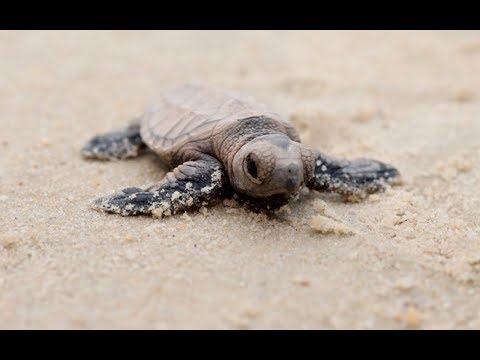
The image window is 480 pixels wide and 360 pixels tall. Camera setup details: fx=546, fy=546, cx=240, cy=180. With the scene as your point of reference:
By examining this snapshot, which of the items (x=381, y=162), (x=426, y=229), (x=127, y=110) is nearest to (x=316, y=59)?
(x=127, y=110)

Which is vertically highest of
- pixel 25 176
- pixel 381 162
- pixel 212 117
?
pixel 212 117

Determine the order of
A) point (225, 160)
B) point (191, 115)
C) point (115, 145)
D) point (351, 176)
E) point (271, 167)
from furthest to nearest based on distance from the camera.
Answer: point (115, 145), point (191, 115), point (351, 176), point (225, 160), point (271, 167)

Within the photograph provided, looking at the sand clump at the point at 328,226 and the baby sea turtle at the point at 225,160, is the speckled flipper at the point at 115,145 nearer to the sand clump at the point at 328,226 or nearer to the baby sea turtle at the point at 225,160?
the baby sea turtle at the point at 225,160

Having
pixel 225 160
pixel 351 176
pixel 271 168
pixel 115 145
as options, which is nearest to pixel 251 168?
pixel 271 168

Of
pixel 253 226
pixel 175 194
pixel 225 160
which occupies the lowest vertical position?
pixel 253 226

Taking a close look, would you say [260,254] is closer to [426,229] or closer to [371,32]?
[426,229]

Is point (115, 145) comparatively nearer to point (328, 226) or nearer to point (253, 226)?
point (253, 226)

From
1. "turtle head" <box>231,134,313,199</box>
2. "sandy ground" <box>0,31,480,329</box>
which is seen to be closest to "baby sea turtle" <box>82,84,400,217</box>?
"turtle head" <box>231,134,313,199</box>

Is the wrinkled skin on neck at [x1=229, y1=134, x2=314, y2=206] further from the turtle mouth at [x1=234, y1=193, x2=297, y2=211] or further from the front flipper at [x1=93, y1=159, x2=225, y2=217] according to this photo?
the front flipper at [x1=93, y1=159, x2=225, y2=217]
